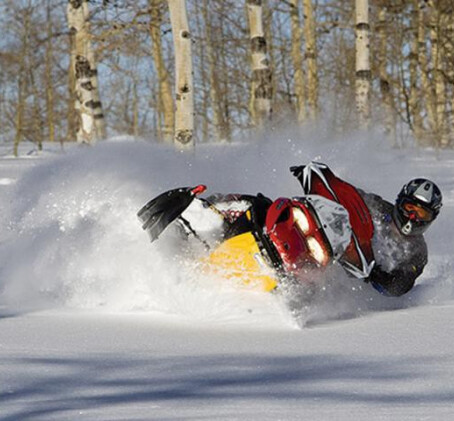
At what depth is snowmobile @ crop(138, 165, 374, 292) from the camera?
17.8 ft

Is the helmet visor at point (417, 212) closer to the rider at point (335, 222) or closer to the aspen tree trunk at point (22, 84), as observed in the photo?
the rider at point (335, 222)

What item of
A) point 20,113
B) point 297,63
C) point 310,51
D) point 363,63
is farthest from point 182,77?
point 297,63

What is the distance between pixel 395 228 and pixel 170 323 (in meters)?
1.75

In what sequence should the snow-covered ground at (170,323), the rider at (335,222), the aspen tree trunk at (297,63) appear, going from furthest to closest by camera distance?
the aspen tree trunk at (297,63) < the rider at (335,222) < the snow-covered ground at (170,323)

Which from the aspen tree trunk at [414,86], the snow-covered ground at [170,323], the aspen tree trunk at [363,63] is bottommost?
the aspen tree trunk at [414,86]

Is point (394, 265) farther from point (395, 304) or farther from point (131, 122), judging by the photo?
point (131, 122)

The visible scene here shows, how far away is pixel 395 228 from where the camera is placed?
19.4ft

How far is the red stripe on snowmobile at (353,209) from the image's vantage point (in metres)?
5.57

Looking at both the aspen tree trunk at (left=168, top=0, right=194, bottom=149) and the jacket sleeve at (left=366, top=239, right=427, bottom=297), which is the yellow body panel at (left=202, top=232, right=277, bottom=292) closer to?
the jacket sleeve at (left=366, top=239, right=427, bottom=297)

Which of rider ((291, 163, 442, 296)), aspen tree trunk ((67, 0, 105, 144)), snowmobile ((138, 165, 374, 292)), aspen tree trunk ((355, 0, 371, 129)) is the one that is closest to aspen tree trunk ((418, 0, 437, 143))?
aspen tree trunk ((355, 0, 371, 129))

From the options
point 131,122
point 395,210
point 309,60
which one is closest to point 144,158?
point 395,210

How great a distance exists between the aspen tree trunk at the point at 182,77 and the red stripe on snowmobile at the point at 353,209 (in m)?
5.37

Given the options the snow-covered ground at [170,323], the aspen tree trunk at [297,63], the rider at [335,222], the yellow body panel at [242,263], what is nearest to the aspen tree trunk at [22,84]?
the aspen tree trunk at [297,63]

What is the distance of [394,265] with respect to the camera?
19.2 ft
